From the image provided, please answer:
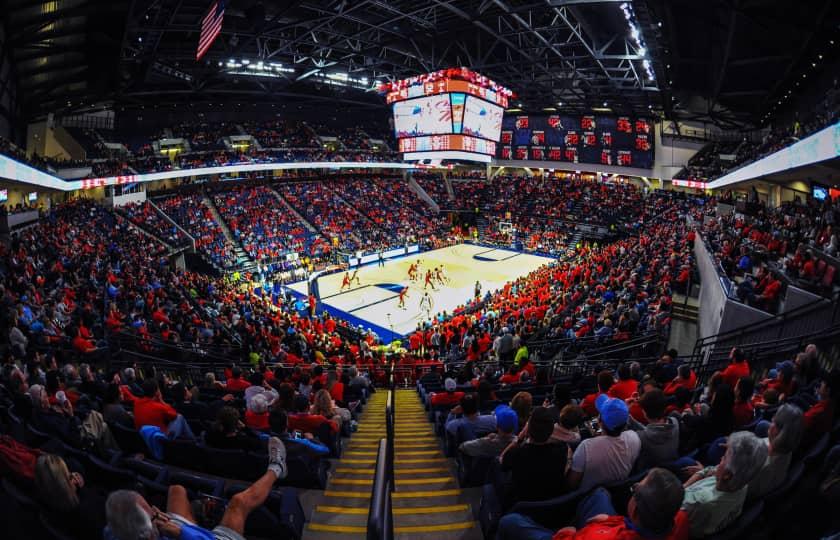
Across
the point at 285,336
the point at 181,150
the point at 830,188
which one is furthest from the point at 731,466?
the point at 181,150

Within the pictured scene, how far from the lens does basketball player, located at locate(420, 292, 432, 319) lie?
26891 millimetres

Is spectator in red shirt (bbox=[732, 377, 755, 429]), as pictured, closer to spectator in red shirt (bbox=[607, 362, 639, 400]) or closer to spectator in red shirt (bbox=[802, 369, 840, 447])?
spectator in red shirt (bbox=[802, 369, 840, 447])

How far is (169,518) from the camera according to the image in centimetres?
256

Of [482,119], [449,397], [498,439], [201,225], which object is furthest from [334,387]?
[201,225]

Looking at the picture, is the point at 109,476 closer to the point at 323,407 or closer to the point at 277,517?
the point at 277,517

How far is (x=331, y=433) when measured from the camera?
5711 millimetres

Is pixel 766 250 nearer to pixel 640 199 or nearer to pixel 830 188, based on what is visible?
pixel 830 188

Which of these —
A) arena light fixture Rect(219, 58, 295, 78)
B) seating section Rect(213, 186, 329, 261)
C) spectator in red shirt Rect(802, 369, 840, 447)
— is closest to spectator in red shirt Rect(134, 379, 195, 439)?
spectator in red shirt Rect(802, 369, 840, 447)

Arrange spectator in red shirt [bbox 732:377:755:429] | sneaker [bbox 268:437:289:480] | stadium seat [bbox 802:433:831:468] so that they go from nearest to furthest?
stadium seat [bbox 802:433:831:468], sneaker [bbox 268:437:289:480], spectator in red shirt [bbox 732:377:755:429]

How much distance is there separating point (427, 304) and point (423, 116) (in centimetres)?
1245

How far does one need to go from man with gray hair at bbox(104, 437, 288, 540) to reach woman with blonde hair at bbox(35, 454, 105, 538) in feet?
1.38

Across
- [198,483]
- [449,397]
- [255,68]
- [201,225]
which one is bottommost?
[449,397]

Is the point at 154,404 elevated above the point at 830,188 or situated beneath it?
situated beneath

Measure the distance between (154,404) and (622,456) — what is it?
4.67 meters
